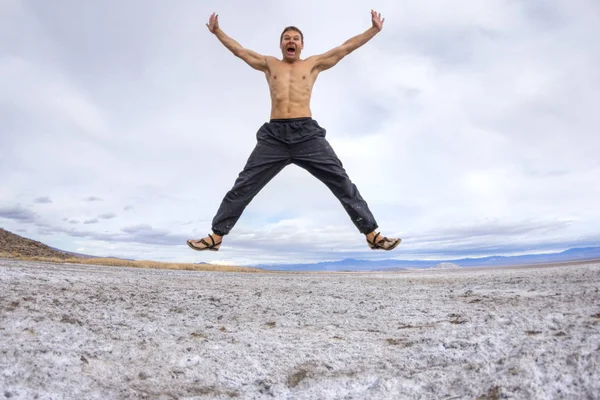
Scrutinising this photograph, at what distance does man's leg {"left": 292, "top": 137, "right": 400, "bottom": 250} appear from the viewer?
475 cm

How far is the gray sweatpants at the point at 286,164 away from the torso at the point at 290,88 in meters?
0.11

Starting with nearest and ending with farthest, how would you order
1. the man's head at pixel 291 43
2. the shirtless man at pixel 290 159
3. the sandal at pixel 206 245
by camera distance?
the sandal at pixel 206 245 → the shirtless man at pixel 290 159 → the man's head at pixel 291 43

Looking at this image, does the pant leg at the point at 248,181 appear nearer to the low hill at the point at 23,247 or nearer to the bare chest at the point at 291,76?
the bare chest at the point at 291,76

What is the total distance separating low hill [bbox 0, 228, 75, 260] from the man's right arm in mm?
17796

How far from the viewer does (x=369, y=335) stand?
2.93m

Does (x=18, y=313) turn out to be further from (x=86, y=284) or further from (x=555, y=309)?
(x=555, y=309)

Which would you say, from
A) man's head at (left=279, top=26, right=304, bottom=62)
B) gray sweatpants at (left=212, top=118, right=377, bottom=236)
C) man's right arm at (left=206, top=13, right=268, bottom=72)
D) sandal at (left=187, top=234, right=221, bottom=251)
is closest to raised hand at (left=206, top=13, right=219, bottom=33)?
man's right arm at (left=206, top=13, right=268, bottom=72)

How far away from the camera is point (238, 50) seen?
5.28 metres

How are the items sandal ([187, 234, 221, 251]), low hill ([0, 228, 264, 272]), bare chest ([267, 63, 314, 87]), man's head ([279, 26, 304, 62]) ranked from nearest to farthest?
sandal ([187, 234, 221, 251]) < bare chest ([267, 63, 314, 87]) < man's head ([279, 26, 304, 62]) < low hill ([0, 228, 264, 272])

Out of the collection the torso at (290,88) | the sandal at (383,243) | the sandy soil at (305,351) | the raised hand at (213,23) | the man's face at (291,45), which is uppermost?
the raised hand at (213,23)

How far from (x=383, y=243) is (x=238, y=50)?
2864 mm

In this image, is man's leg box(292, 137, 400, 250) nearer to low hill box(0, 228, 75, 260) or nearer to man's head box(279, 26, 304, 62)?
man's head box(279, 26, 304, 62)

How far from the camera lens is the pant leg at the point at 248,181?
470 cm

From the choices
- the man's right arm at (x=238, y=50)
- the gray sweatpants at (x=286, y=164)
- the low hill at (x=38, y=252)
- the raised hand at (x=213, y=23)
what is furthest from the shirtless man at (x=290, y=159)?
the low hill at (x=38, y=252)
